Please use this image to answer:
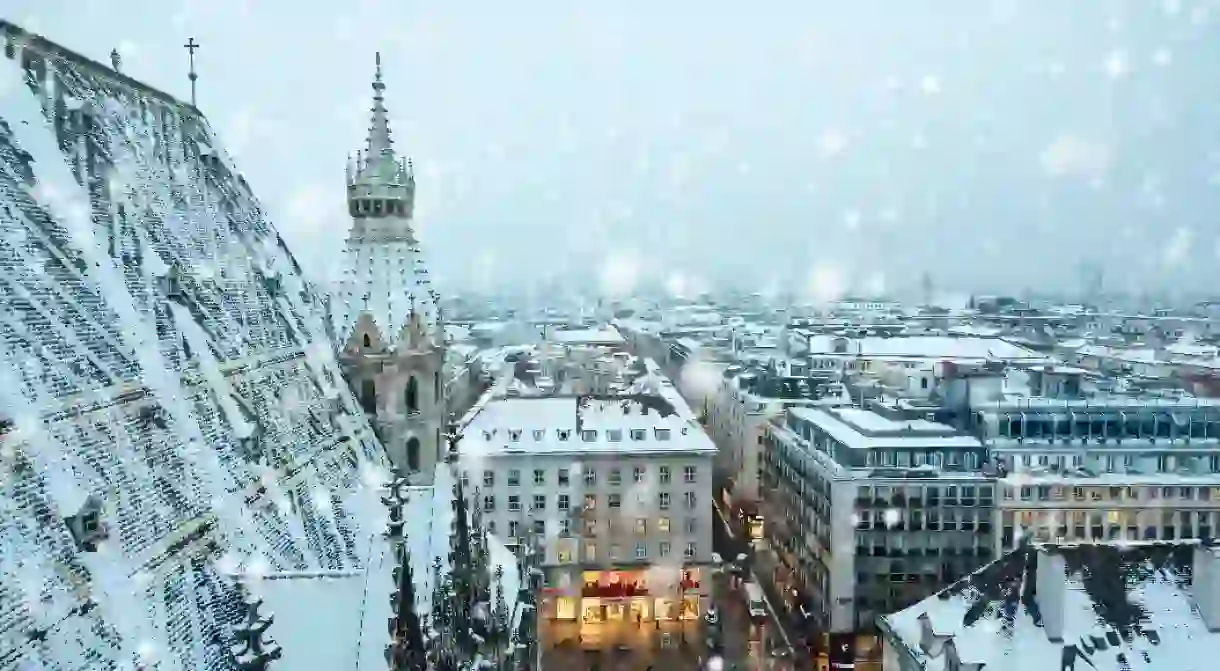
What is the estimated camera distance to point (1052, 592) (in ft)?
97.5

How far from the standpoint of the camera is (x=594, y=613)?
54.1 meters

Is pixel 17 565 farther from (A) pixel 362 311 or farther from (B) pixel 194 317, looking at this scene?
(A) pixel 362 311

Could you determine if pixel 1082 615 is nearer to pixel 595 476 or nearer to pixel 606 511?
pixel 606 511

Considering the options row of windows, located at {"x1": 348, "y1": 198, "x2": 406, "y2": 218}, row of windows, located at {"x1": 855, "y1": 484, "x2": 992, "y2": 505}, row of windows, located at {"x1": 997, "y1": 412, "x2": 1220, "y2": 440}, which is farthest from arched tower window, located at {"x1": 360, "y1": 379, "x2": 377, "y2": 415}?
row of windows, located at {"x1": 997, "y1": 412, "x2": 1220, "y2": 440}

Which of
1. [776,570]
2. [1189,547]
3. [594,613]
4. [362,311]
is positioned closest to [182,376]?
[362,311]

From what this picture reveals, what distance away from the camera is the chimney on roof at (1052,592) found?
29.6m

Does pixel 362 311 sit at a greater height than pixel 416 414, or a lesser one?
greater

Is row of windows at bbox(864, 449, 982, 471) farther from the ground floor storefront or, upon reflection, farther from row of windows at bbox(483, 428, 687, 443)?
the ground floor storefront

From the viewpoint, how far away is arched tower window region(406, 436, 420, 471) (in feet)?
112

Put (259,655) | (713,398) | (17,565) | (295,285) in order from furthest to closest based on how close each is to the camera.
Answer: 1. (713,398)
2. (295,285)
3. (259,655)
4. (17,565)

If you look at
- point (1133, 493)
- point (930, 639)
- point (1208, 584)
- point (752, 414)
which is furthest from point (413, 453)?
point (752, 414)

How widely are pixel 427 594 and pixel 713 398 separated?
69.1 metres

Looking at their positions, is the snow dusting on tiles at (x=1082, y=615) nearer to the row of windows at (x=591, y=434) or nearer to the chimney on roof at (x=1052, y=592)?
the chimney on roof at (x=1052, y=592)

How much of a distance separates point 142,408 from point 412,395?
1773 centimetres
